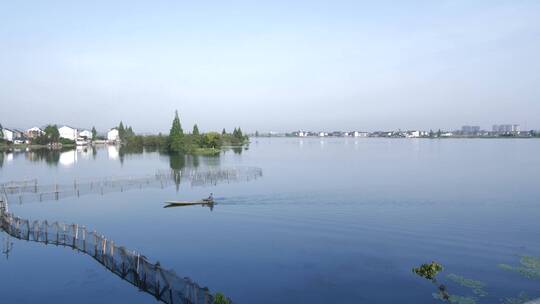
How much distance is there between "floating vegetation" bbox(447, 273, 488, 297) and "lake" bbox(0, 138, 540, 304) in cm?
12

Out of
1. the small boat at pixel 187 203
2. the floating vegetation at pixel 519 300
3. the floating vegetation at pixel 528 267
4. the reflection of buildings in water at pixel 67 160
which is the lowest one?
the floating vegetation at pixel 519 300

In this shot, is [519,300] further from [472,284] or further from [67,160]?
[67,160]

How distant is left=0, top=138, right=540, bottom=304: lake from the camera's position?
25250 mm

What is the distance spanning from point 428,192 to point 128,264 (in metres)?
47.3

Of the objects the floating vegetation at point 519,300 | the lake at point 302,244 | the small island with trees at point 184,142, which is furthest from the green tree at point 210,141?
the floating vegetation at point 519,300

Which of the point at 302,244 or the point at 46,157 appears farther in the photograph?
the point at 46,157

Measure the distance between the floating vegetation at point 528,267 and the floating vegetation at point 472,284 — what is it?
12.9ft

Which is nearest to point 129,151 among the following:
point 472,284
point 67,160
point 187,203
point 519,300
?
point 67,160

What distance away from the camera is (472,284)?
25.9m

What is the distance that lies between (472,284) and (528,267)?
6.03m

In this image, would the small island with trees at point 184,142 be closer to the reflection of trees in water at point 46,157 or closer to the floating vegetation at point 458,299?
the reflection of trees in water at point 46,157

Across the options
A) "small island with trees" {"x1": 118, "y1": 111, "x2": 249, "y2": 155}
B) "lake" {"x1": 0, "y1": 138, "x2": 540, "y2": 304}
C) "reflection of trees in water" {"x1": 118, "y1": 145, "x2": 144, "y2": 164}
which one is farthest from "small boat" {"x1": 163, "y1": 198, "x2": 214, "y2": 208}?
"small island with trees" {"x1": 118, "y1": 111, "x2": 249, "y2": 155}

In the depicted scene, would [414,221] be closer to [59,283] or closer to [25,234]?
[59,283]

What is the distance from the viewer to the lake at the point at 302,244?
2525cm
